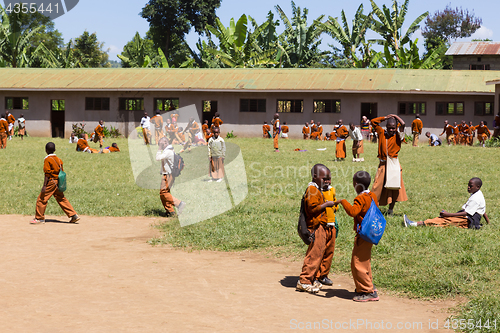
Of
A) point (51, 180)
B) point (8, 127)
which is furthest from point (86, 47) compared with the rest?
point (51, 180)

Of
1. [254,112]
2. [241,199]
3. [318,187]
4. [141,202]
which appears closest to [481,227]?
[318,187]

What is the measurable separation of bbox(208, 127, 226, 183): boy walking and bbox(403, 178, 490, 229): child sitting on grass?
6.84 metres

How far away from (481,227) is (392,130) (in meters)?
2.27

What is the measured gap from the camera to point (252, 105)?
3241 cm

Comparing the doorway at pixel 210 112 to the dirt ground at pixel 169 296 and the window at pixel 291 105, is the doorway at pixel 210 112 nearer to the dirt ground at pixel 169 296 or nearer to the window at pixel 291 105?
the window at pixel 291 105

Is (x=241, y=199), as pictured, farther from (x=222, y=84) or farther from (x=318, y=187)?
(x=222, y=84)

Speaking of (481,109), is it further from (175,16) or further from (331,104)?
(175,16)

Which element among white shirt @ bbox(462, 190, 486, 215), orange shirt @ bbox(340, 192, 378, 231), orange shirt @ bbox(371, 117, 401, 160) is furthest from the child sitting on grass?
orange shirt @ bbox(340, 192, 378, 231)

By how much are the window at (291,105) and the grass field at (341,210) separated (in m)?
8.81

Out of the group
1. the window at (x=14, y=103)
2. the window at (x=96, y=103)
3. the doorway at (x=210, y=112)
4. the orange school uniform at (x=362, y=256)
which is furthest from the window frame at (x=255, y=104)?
the orange school uniform at (x=362, y=256)

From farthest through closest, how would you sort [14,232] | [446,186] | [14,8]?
[14,8] < [446,186] < [14,232]

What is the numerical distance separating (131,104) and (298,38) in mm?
12313

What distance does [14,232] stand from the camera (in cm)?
961

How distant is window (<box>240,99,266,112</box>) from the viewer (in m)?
32.3
